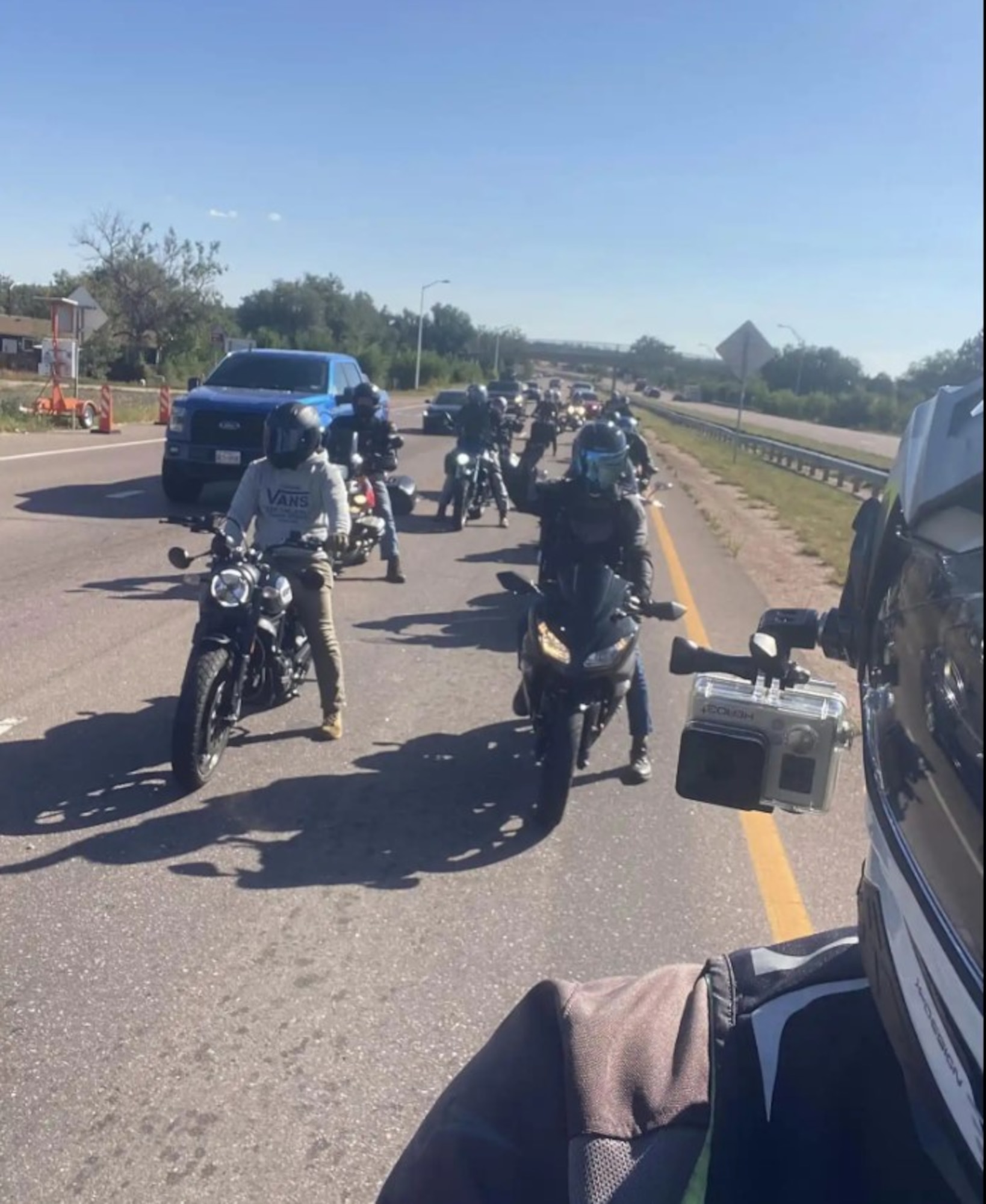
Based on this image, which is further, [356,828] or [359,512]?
[359,512]

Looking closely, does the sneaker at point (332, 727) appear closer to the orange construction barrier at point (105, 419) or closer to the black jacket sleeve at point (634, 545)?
the black jacket sleeve at point (634, 545)

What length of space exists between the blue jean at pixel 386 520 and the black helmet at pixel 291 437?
4.80m

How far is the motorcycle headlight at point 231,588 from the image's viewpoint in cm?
600

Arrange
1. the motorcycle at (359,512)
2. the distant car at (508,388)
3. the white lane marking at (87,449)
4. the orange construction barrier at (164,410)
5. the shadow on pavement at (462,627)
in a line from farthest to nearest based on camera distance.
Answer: the distant car at (508,388)
the orange construction barrier at (164,410)
the white lane marking at (87,449)
the motorcycle at (359,512)
the shadow on pavement at (462,627)

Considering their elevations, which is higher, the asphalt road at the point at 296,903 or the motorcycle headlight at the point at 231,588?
the motorcycle headlight at the point at 231,588

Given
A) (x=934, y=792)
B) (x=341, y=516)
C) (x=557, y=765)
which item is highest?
(x=934, y=792)

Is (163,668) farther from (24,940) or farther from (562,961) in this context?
(562,961)

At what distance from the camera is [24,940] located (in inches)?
168

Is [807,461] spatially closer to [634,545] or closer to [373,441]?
[373,441]

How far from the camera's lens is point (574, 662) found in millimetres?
5664

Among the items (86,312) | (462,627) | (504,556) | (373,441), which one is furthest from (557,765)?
(86,312)

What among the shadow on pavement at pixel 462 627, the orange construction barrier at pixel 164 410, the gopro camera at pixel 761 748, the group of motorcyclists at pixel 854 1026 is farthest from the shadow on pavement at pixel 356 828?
the orange construction barrier at pixel 164 410

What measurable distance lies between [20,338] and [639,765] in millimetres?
81257

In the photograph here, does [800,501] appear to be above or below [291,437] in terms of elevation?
below
